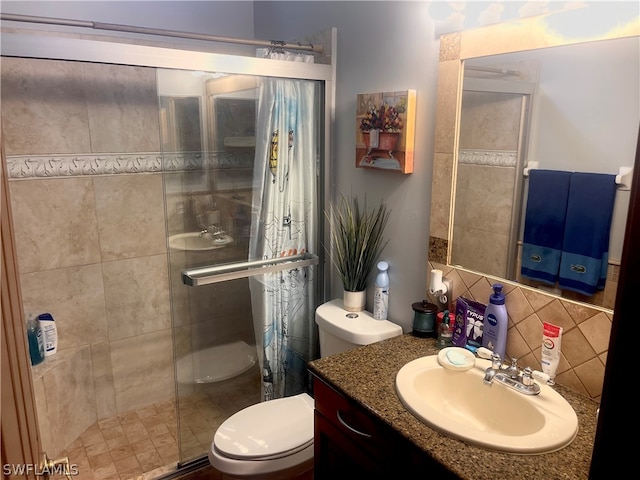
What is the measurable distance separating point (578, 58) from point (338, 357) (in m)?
1.14

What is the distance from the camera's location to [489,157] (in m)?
1.58

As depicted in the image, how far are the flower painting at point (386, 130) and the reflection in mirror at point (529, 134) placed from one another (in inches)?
9.0

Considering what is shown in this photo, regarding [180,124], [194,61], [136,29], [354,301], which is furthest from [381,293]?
[136,29]

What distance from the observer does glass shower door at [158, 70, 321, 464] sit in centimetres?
199

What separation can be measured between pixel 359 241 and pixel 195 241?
28.4 inches

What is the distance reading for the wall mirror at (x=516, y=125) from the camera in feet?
4.12

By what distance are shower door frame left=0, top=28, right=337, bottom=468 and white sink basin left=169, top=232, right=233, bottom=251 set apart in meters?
0.50

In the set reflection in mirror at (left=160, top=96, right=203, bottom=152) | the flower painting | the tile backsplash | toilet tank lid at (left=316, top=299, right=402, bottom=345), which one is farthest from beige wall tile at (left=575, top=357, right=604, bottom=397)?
reflection in mirror at (left=160, top=96, right=203, bottom=152)

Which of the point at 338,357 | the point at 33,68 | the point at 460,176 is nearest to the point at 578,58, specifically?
the point at 460,176

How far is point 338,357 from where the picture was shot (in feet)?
5.26

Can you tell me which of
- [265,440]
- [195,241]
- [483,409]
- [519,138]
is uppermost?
[519,138]

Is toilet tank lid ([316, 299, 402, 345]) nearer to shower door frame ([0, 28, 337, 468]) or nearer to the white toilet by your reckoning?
the white toilet

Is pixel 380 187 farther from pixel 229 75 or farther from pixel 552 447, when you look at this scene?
pixel 552 447

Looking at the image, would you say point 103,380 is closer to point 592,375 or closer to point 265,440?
point 265,440
